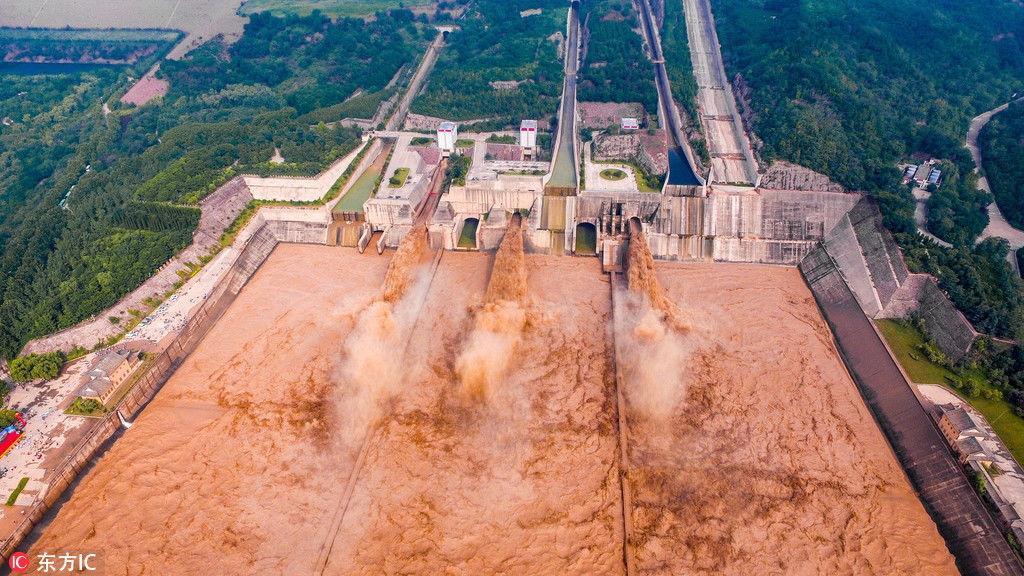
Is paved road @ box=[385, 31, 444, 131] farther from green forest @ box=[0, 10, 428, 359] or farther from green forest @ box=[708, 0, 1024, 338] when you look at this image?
green forest @ box=[708, 0, 1024, 338]

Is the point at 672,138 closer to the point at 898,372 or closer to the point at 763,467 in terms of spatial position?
the point at 898,372

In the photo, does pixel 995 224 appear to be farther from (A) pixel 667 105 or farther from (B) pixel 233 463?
(B) pixel 233 463

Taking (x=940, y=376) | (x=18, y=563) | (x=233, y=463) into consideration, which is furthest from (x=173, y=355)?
(x=940, y=376)

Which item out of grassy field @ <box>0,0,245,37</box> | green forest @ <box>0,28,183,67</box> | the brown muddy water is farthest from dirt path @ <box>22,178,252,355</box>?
grassy field @ <box>0,0,245,37</box>

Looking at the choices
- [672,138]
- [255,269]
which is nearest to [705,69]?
[672,138]

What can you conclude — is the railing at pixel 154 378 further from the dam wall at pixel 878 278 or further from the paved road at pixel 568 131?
the dam wall at pixel 878 278

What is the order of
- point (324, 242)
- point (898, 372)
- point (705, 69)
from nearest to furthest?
1. point (898, 372)
2. point (324, 242)
3. point (705, 69)
